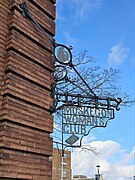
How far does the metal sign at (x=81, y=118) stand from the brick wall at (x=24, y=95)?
335 millimetres

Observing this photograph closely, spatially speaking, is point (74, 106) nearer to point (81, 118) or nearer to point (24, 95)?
point (81, 118)

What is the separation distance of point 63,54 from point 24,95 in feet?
3.10

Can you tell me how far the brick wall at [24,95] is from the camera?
113 inches

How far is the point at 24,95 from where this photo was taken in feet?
10.4

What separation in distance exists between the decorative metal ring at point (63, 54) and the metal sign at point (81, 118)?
60 cm

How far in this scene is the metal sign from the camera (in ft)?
12.4

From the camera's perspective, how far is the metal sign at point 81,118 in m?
3.77

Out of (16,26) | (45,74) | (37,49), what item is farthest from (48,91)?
(16,26)

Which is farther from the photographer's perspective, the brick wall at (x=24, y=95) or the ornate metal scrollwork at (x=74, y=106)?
the ornate metal scrollwork at (x=74, y=106)

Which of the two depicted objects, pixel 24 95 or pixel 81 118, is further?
pixel 81 118

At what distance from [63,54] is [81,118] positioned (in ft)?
2.89

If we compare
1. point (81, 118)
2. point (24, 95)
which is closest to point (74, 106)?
point (81, 118)

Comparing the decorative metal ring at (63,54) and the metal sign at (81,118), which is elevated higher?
the decorative metal ring at (63,54)

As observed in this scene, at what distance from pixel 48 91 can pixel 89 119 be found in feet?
2.35
